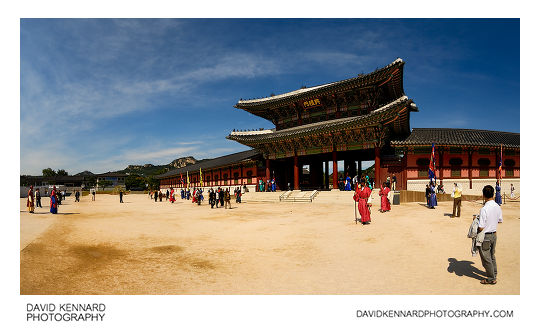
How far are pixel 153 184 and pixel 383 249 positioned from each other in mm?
75938

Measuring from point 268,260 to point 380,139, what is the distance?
62.0 feet

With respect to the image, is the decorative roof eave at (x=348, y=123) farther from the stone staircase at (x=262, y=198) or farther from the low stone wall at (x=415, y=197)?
the low stone wall at (x=415, y=197)

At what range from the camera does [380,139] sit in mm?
22359

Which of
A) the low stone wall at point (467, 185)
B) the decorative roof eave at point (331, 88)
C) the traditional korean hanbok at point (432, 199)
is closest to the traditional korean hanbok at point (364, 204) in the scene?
the traditional korean hanbok at point (432, 199)

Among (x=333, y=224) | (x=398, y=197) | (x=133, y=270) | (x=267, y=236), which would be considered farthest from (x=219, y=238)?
(x=398, y=197)

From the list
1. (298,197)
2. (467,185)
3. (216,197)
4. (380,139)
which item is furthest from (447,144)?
(216,197)

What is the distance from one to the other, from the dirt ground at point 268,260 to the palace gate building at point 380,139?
12.7 m

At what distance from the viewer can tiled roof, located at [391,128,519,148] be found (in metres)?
21.9

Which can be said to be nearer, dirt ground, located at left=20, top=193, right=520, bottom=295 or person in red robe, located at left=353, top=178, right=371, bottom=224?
dirt ground, located at left=20, top=193, right=520, bottom=295

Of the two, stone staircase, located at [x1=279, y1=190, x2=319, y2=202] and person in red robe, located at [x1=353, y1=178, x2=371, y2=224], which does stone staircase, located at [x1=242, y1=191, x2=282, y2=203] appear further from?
person in red robe, located at [x1=353, y1=178, x2=371, y2=224]

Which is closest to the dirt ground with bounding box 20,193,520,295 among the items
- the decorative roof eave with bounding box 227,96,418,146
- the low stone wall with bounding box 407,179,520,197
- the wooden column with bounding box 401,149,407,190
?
the decorative roof eave with bounding box 227,96,418,146

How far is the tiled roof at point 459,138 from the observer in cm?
2186

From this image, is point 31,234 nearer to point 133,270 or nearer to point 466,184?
point 133,270
